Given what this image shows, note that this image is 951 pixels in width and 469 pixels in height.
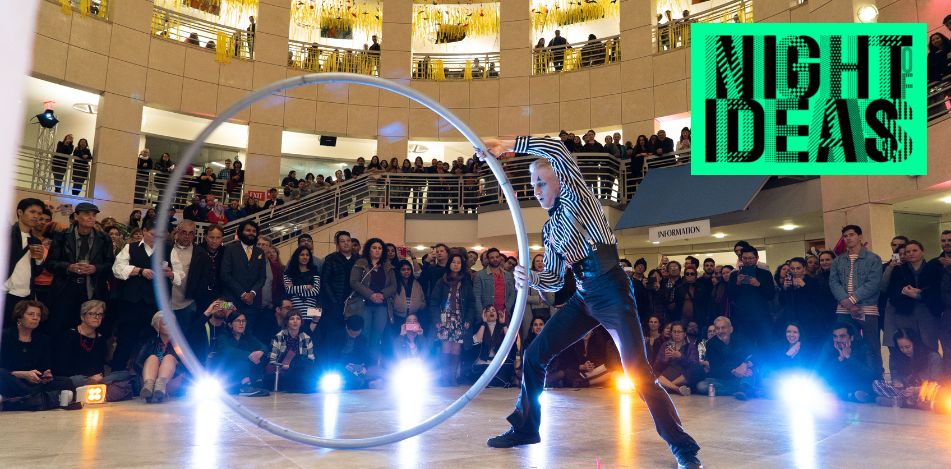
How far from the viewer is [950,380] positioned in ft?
22.3

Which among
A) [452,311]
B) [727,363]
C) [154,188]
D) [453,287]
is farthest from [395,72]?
[727,363]

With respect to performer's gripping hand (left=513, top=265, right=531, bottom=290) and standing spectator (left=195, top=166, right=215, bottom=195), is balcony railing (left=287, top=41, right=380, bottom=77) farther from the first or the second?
performer's gripping hand (left=513, top=265, right=531, bottom=290)

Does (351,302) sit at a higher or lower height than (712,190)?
lower

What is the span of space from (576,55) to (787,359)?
48.5 feet

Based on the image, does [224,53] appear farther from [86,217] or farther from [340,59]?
[86,217]

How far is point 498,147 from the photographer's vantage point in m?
4.71

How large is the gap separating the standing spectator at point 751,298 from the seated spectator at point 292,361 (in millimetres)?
5635

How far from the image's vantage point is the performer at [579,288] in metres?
3.85

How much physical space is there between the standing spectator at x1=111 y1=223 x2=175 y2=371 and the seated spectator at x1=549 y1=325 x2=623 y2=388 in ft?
17.8

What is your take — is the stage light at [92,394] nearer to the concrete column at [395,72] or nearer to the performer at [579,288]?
the performer at [579,288]

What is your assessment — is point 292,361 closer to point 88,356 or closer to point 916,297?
point 88,356

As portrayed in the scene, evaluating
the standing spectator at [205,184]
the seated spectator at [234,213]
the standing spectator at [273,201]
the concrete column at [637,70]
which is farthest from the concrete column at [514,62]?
the standing spectator at [205,184]

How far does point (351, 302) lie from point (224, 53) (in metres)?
13.6

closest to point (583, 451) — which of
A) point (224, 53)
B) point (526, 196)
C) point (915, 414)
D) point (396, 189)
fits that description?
point (915, 414)
